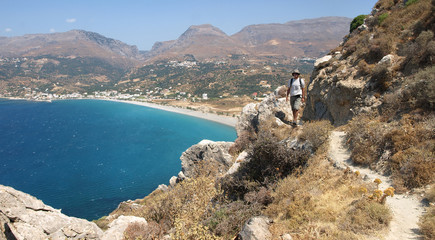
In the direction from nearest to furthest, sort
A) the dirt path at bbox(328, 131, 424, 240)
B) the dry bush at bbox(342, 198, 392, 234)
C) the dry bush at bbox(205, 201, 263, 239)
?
the dirt path at bbox(328, 131, 424, 240)
the dry bush at bbox(342, 198, 392, 234)
the dry bush at bbox(205, 201, 263, 239)

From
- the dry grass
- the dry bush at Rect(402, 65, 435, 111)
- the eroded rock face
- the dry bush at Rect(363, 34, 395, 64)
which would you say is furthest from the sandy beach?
the dry grass

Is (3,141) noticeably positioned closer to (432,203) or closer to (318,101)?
(318,101)

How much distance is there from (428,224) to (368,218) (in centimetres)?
89

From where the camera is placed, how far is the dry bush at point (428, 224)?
151 inches

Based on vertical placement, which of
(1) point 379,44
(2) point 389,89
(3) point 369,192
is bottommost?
(3) point 369,192

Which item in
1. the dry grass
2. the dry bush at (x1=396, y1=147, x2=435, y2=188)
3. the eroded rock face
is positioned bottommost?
the dry grass

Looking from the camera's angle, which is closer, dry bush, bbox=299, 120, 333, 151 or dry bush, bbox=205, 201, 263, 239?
dry bush, bbox=205, 201, 263, 239

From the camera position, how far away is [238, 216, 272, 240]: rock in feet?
15.6

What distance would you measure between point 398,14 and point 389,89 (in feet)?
22.9

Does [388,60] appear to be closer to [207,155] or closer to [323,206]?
[323,206]

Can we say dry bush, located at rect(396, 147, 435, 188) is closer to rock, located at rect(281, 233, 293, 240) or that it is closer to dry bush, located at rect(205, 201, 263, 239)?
rock, located at rect(281, 233, 293, 240)

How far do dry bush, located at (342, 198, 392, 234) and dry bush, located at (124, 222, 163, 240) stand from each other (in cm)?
559

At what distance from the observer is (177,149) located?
203ft

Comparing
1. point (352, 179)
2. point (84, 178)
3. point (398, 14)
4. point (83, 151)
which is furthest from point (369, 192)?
point (83, 151)
